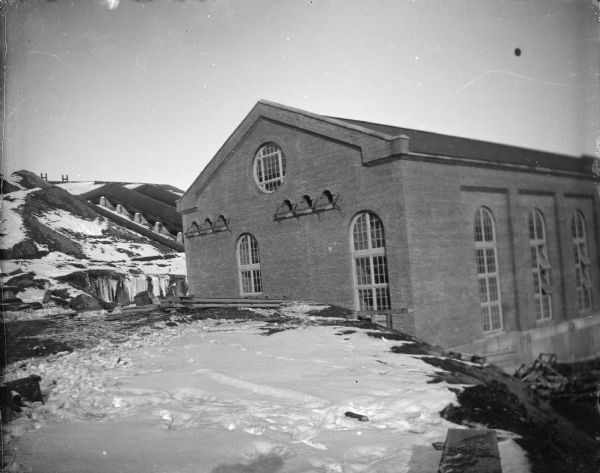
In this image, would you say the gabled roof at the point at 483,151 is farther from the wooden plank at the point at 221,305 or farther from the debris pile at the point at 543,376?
the wooden plank at the point at 221,305

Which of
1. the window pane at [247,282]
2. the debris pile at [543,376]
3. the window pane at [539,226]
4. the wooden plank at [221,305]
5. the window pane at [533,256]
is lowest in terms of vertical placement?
the debris pile at [543,376]

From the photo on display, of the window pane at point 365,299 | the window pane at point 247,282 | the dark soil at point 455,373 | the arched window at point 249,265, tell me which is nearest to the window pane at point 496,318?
the window pane at point 365,299

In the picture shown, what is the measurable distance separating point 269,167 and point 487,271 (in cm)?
881

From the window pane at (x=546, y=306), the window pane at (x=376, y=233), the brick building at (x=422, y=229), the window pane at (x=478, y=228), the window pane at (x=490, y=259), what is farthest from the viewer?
the window pane at (x=376, y=233)

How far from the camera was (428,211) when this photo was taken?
42.4ft

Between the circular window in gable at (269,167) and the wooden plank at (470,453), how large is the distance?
13.6 metres

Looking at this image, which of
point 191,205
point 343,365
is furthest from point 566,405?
point 191,205

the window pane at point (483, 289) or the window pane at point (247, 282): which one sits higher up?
the window pane at point (247, 282)

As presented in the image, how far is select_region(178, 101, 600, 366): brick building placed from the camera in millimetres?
8289

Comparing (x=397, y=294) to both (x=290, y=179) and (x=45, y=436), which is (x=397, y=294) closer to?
(x=290, y=179)

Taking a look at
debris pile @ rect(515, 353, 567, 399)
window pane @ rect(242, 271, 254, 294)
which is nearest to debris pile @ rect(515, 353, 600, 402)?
debris pile @ rect(515, 353, 567, 399)

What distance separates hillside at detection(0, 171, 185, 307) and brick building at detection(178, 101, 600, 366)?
5.27m

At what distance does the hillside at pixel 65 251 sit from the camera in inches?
401

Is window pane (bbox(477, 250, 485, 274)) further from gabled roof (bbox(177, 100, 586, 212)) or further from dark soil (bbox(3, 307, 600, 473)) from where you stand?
dark soil (bbox(3, 307, 600, 473))
